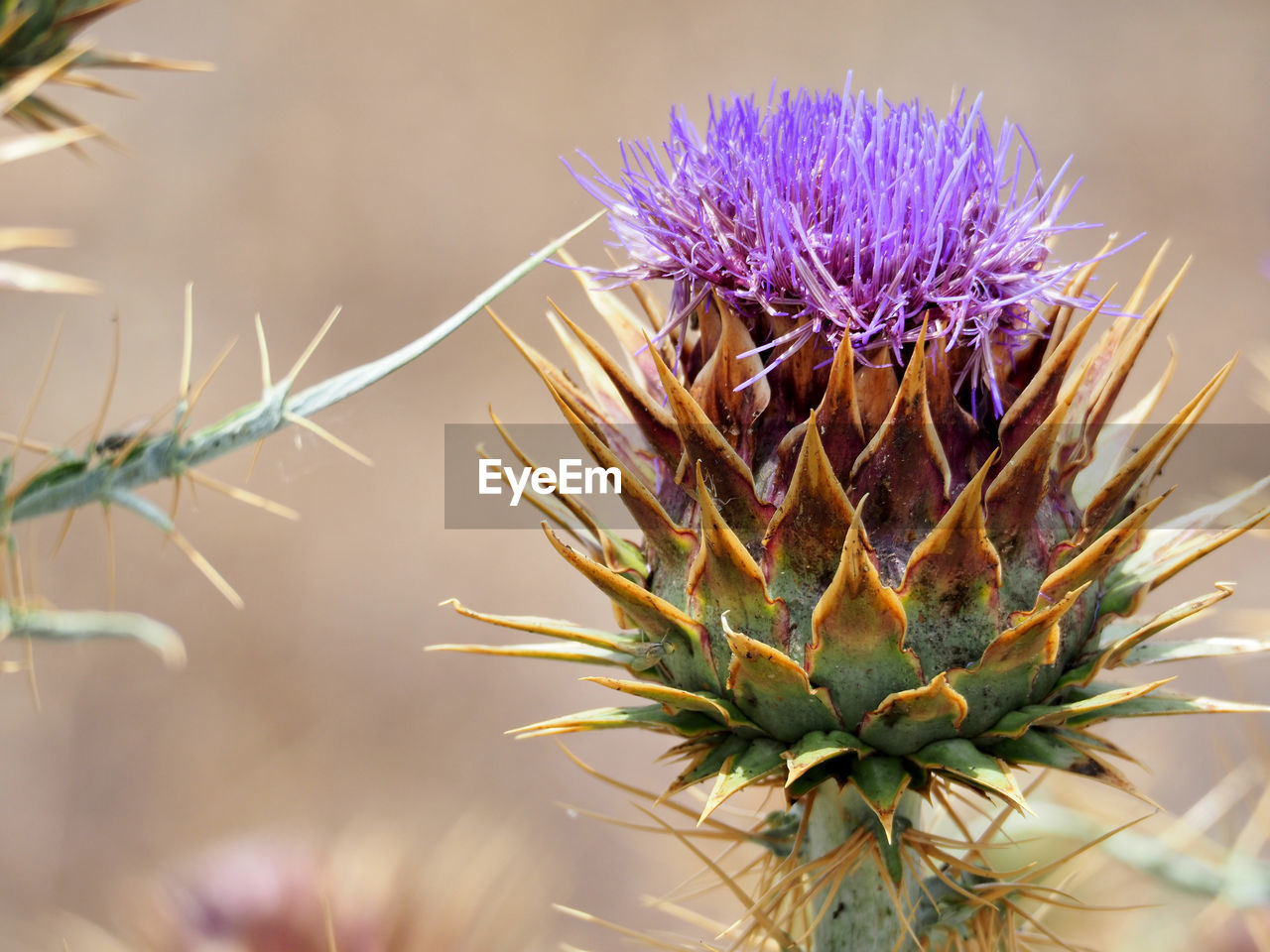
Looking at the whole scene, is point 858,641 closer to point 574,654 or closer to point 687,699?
point 687,699

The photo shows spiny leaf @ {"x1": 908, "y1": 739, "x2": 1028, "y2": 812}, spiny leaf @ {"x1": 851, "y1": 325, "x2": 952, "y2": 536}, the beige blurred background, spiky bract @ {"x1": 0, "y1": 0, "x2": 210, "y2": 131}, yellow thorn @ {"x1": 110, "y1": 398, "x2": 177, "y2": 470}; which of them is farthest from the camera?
the beige blurred background

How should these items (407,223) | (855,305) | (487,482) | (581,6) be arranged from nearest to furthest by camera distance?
(855,305), (487,482), (407,223), (581,6)

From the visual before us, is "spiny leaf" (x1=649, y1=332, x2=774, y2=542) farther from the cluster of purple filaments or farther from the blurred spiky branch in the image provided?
the blurred spiky branch

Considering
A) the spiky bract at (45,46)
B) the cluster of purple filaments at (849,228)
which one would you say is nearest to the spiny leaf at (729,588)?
the cluster of purple filaments at (849,228)

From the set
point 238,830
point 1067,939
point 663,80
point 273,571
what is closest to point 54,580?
point 273,571

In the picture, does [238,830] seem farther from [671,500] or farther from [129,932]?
[671,500]

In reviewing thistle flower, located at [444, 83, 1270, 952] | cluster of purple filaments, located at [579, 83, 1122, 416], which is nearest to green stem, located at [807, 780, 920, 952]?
thistle flower, located at [444, 83, 1270, 952]

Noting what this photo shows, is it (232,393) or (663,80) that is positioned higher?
(663,80)
